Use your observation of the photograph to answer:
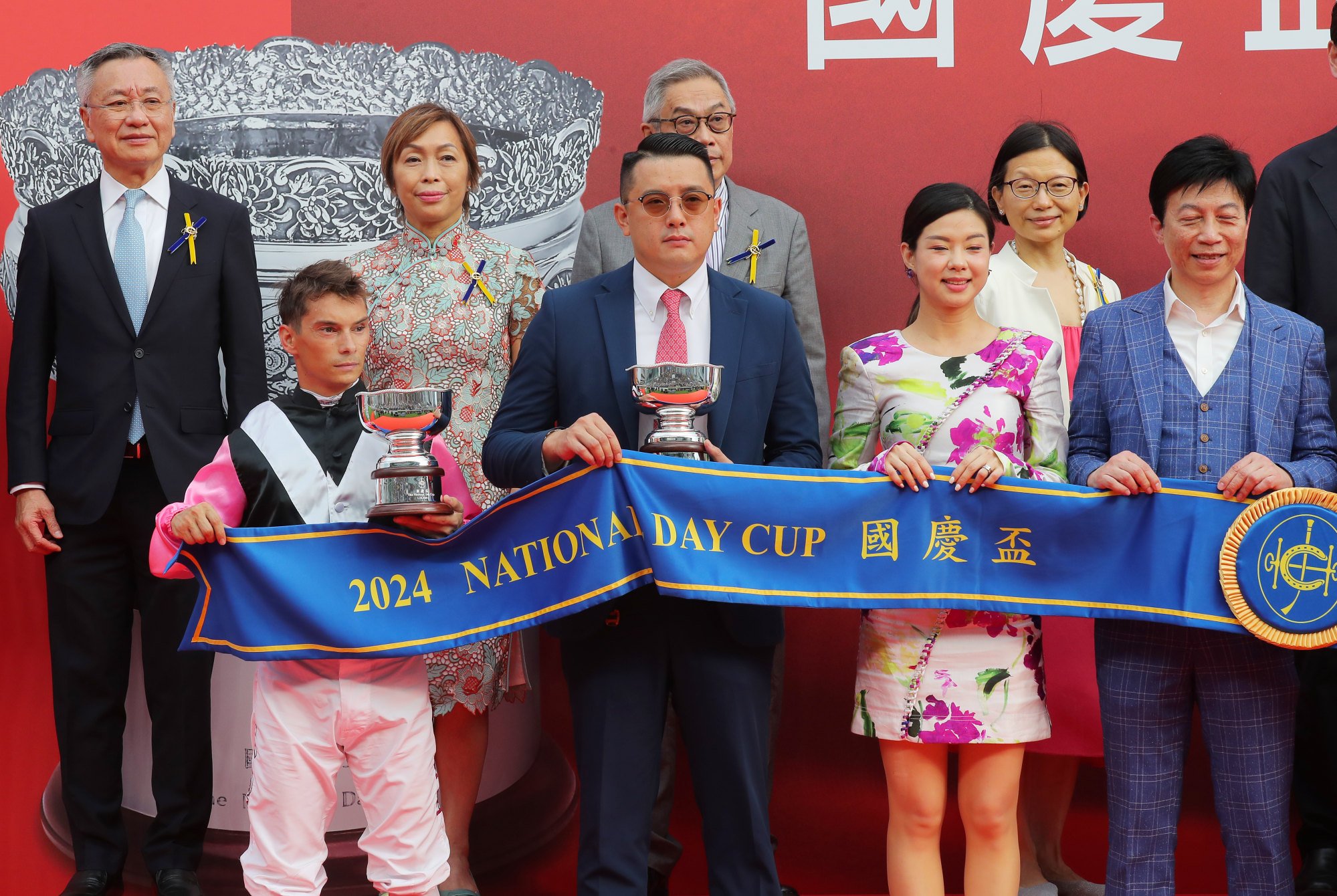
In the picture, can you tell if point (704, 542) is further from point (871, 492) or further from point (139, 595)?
point (139, 595)

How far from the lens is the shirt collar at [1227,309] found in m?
2.61

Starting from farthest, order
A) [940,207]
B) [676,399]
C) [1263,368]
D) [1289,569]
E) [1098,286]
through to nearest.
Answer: [1098,286]
[940,207]
[1263,368]
[1289,569]
[676,399]

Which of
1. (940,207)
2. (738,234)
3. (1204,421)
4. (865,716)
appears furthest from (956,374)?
(738,234)

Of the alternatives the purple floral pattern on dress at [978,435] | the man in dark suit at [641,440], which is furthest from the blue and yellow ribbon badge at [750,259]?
the purple floral pattern on dress at [978,435]

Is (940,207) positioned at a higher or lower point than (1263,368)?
higher

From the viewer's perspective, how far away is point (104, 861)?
3.19 metres

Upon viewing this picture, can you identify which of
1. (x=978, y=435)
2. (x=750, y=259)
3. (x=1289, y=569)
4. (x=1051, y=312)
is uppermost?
(x=750, y=259)

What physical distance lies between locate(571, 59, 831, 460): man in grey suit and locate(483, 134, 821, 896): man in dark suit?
812 millimetres

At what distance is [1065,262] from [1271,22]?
1.12 meters

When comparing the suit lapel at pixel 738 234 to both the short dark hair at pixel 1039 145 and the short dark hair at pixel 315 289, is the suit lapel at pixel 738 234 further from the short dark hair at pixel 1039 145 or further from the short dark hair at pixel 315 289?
the short dark hair at pixel 315 289

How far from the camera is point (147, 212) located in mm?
3314

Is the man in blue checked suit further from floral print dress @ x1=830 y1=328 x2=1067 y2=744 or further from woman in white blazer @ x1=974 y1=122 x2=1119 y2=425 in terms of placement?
woman in white blazer @ x1=974 y1=122 x2=1119 y2=425

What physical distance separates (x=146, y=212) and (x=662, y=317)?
1.53 m

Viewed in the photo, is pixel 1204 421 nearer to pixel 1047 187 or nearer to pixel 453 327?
pixel 1047 187
